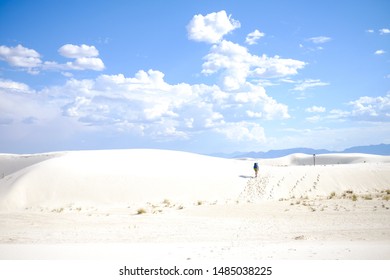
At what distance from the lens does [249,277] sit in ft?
24.0

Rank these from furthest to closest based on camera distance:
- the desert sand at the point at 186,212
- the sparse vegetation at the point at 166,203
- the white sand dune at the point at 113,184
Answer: the white sand dune at the point at 113,184 → the sparse vegetation at the point at 166,203 → the desert sand at the point at 186,212

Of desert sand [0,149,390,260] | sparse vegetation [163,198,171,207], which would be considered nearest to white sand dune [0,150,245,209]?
desert sand [0,149,390,260]

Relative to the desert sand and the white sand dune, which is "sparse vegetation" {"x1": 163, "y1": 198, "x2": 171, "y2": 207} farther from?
the white sand dune

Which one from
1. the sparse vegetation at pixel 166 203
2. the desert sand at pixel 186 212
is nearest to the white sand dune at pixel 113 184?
the desert sand at pixel 186 212

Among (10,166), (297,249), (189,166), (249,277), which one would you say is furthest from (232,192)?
(10,166)

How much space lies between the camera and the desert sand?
970 cm

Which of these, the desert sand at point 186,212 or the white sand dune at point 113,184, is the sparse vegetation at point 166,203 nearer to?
the desert sand at point 186,212

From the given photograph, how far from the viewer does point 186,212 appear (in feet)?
63.9

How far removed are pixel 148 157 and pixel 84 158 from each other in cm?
678

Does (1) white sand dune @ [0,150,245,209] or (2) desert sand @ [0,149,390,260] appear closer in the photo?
(2) desert sand @ [0,149,390,260]

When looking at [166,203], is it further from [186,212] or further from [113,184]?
[113,184]

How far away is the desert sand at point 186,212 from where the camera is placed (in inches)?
382

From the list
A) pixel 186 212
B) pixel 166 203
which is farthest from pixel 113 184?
pixel 186 212

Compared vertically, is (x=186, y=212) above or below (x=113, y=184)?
below
